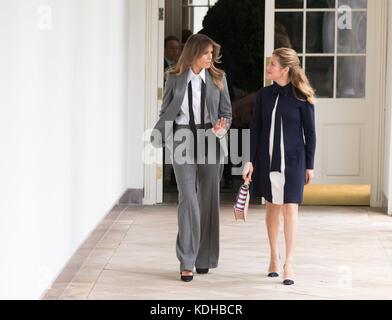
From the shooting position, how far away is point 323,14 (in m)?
9.23

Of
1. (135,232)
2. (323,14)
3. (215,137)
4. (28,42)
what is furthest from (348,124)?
(28,42)

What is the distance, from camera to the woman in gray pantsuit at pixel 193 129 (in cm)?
579

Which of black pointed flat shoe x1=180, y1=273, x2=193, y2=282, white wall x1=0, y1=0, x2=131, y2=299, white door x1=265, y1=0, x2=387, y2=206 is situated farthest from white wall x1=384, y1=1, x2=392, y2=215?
black pointed flat shoe x1=180, y1=273, x2=193, y2=282

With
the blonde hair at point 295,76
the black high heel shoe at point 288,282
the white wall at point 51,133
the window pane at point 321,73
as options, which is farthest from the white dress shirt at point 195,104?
the window pane at point 321,73

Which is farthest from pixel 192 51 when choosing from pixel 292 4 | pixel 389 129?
pixel 292 4

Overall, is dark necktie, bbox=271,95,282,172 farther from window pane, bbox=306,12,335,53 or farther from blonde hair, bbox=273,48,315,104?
window pane, bbox=306,12,335,53

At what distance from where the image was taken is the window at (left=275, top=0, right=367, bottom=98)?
9219mm

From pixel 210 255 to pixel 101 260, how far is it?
861 millimetres

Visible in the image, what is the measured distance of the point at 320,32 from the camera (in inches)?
365

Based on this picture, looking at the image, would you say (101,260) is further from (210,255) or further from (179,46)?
(179,46)

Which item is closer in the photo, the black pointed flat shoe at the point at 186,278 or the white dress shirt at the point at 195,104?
the black pointed flat shoe at the point at 186,278

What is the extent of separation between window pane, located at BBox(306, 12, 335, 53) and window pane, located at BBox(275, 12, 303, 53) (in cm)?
9

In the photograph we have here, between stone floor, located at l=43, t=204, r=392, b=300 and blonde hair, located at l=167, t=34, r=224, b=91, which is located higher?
blonde hair, located at l=167, t=34, r=224, b=91

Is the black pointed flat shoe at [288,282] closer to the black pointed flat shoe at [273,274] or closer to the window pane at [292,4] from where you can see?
the black pointed flat shoe at [273,274]
